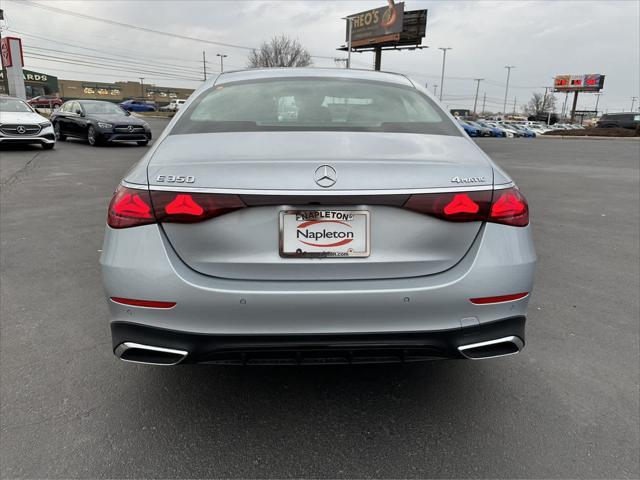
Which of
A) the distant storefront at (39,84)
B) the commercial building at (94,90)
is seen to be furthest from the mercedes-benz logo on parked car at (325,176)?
the distant storefront at (39,84)

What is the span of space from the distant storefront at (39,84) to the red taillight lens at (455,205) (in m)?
91.2

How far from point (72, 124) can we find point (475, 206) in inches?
712

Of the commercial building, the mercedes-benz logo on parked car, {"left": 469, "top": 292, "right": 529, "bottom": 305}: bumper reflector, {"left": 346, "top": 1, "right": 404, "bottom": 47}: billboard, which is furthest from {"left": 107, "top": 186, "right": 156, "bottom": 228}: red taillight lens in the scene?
the commercial building

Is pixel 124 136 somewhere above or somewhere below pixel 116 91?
below

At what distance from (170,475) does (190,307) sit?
0.72 metres

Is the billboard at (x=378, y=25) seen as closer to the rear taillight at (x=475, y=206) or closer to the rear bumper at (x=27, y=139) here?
the rear bumper at (x=27, y=139)

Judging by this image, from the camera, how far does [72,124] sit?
17.1 meters

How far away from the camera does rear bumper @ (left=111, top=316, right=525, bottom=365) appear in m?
1.93

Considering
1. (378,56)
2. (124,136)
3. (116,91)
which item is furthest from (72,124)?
(116,91)

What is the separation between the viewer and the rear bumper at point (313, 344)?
1935mm

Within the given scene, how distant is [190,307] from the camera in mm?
1912

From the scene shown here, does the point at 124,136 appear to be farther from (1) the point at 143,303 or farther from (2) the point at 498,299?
(2) the point at 498,299

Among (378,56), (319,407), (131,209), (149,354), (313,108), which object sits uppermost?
(378,56)

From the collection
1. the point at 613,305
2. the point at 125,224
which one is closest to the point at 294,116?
the point at 125,224
